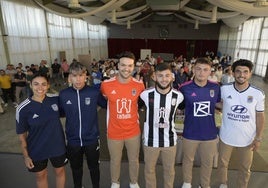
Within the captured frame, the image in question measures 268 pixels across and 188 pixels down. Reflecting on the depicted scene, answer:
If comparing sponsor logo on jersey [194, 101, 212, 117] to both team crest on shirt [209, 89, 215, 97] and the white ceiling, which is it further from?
the white ceiling

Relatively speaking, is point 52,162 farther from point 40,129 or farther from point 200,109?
point 200,109

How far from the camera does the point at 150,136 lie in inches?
106

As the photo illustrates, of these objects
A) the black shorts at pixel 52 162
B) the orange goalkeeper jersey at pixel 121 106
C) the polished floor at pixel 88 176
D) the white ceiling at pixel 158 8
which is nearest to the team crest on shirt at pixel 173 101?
the orange goalkeeper jersey at pixel 121 106

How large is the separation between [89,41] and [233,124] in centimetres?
2264

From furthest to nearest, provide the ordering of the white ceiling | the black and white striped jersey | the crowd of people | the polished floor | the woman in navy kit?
1. the white ceiling
2. the polished floor
3. the black and white striped jersey
4. the crowd of people
5. the woman in navy kit

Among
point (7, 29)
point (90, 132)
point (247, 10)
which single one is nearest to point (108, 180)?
point (90, 132)

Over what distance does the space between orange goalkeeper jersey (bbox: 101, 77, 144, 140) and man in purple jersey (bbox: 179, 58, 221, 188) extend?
0.66m

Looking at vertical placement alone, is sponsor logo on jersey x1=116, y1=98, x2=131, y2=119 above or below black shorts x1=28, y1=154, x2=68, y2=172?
above

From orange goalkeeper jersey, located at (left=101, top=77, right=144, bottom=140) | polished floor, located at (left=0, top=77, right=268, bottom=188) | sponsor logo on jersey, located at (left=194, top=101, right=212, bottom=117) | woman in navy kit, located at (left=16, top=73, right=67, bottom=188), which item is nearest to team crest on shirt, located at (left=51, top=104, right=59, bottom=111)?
woman in navy kit, located at (left=16, top=73, right=67, bottom=188)

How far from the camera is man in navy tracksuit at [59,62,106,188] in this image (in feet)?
8.37

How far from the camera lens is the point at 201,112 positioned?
2697 millimetres

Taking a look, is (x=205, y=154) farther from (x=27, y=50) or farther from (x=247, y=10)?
(x=27, y=50)

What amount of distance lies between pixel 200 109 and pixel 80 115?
1.53m

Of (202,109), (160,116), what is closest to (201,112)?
(202,109)
